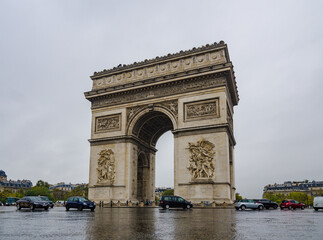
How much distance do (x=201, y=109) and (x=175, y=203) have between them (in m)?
9.44

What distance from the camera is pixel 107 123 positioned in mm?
34812

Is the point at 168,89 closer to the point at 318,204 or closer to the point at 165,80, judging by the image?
the point at 165,80

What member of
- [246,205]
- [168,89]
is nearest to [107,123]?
[168,89]

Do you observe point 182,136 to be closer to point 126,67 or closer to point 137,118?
point 137,118

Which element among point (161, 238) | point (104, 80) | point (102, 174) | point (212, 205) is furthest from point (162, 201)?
point (161, 238)

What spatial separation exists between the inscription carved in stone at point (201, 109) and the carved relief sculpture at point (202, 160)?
264 centimetres

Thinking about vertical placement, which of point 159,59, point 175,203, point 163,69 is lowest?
point 175,203

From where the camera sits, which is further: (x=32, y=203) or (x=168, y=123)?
(x=168, y=123)

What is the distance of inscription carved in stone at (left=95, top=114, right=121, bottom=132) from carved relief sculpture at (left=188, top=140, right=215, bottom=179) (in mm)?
9298

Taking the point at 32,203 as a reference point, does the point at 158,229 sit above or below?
above

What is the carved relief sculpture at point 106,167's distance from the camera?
3253 cm

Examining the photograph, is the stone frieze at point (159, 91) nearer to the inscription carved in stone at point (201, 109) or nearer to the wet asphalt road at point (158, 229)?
the inscription carved in stone at point (201, 109)

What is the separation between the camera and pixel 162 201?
2586cm

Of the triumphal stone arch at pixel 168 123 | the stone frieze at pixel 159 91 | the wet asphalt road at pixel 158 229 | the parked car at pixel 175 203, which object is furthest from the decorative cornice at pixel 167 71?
the wet asphalt road at pixel 158 229
